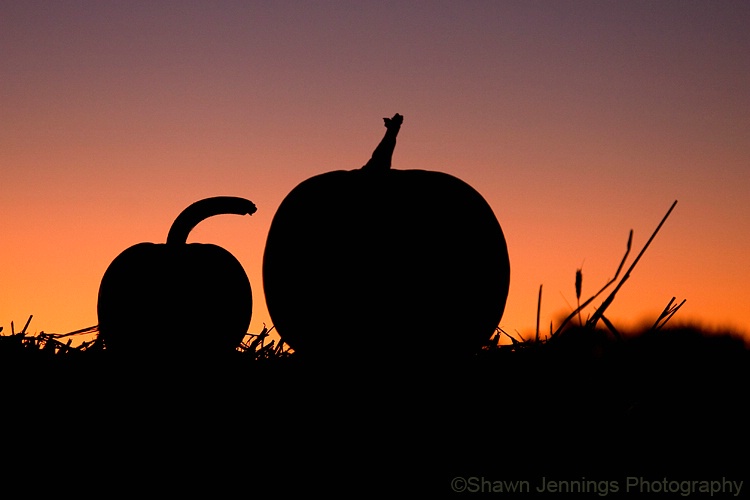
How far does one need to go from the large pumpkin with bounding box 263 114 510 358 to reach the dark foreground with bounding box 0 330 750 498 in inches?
6.1

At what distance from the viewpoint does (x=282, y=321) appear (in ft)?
10.9

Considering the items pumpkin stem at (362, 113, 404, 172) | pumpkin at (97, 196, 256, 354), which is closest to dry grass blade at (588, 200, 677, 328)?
pumpkin stem at (362, 113, 404, 172)

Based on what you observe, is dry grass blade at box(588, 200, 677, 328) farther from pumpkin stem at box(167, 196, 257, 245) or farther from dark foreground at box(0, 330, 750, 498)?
pumpkin stem at box(167, 196, 257, 245)

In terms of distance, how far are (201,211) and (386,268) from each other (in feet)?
5.89

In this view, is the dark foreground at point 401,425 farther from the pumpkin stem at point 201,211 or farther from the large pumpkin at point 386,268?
the pumpkin stem at point 201,211

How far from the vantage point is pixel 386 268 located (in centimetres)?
308

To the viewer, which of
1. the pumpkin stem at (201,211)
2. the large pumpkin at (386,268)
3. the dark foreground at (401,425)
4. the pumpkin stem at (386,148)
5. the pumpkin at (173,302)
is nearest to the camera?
the dark foreground at (401,425)

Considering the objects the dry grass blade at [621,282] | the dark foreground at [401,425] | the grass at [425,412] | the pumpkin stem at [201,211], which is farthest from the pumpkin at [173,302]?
the dry grass blade at [621,282]

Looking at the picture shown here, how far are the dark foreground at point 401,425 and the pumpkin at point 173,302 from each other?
0.74 m

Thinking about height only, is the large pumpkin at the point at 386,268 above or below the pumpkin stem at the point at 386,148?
below

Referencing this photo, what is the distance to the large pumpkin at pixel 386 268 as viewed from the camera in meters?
3.07

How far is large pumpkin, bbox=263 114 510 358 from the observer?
10.1 ft

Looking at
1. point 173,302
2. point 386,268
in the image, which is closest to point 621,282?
point 386,268

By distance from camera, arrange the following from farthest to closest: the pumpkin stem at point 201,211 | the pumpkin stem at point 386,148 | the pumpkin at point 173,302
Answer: the pumpkin stem at point 201,211 → the pumpkin at point 173,302 → the pumpkin stem at point 386,148
